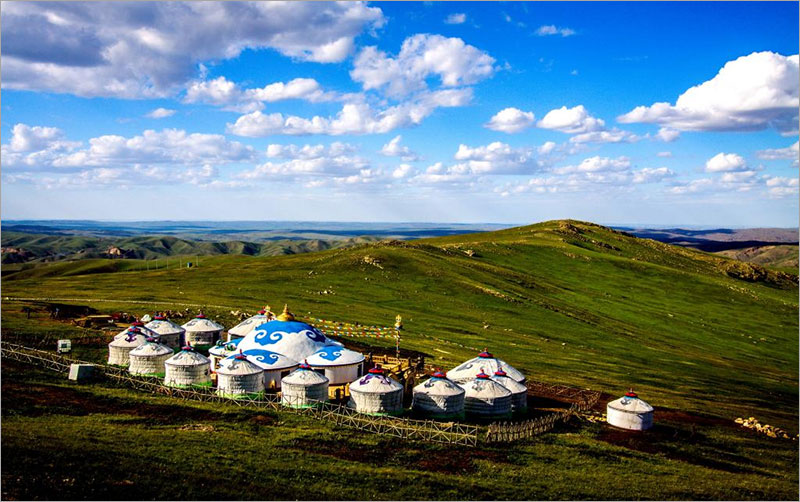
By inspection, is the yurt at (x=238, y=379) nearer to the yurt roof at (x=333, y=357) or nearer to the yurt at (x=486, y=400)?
the yurt roof at (x=333, y=357)

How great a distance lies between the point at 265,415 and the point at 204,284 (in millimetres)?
82084

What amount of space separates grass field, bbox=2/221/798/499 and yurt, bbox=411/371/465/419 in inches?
285

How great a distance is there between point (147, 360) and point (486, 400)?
34.1 meters

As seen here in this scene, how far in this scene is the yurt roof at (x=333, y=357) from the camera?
60.3 meters

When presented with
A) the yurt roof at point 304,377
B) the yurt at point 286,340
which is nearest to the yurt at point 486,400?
the yurt roof at point 304,377

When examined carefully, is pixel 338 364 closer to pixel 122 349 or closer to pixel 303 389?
pixel 303 389

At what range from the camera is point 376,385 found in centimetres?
5444

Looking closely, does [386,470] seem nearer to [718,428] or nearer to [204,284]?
[718,428]

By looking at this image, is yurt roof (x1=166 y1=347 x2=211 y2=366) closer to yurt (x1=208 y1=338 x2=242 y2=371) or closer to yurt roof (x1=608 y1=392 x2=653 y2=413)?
yurt (x1=208 y1=338 x2=242 y2=371)

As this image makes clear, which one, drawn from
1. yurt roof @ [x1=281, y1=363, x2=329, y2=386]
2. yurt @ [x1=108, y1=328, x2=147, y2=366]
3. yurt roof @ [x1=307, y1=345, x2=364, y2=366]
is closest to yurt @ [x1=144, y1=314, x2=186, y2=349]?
yurt @ [x1=108, y1=328, x2=147, y2=366]

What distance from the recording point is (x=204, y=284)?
424 ft

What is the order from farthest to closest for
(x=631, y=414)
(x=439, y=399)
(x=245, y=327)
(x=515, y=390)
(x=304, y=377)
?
(x=245, y=327) → (x=515, y=390) → (x=631, y=414) → (x=304, y=377) → (x=439, y=399)

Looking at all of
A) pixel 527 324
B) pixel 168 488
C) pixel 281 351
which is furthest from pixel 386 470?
pixel 527 324

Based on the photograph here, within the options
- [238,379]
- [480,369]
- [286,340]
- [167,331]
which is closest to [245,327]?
[167,331]
